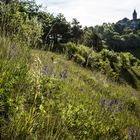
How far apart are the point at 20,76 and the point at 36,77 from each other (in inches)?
38.4

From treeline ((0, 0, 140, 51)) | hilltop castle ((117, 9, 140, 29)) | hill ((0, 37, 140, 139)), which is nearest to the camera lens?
hill ((0, 37, 140, 139))

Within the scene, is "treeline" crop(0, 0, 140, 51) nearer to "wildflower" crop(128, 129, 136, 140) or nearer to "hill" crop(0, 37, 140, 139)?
"hill" crop(0, 37, 140, 139)

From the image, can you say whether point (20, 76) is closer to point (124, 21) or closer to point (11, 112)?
point (11, 112)

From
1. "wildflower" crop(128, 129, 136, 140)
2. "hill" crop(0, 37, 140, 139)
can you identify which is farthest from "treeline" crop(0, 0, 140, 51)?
"wildflower" crop(128, 129, 136, 140)

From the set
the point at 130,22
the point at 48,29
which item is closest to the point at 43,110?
the point at 48,29

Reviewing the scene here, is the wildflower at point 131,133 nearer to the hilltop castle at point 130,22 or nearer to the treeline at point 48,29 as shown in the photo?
the treeline at point 48,29

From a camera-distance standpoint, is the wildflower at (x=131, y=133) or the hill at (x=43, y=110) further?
the wildflower at (x=131, y=133)

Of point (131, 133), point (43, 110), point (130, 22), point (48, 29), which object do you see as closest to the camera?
point (43, 110)

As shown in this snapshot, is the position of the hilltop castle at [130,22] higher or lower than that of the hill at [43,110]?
higher

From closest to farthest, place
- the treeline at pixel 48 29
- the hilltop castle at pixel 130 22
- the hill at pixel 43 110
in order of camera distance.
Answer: the hill at pixel 43 110 → the treeline at pixel 48 29 → the hilltop castle at pixel 130 22

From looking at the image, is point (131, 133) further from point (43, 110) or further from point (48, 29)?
point (48, 29)

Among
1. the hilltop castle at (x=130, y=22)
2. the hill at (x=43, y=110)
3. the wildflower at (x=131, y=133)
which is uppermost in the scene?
the hilltop castle at (x=130, y=22)

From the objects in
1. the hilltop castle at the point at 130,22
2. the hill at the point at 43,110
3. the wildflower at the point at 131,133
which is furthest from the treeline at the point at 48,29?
the hilltop castle at the point at 130,22

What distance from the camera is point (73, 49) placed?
25578mm
